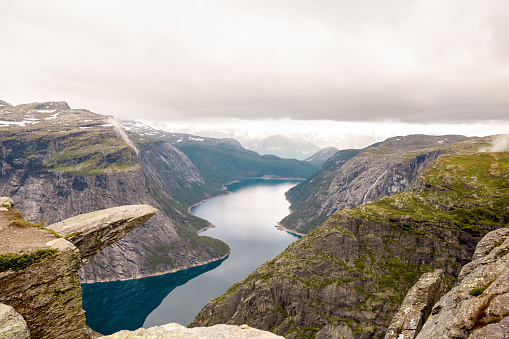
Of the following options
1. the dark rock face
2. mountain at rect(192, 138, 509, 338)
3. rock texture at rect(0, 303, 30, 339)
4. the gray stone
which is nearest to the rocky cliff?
rock texture at rect(0, 303, 30, 339)

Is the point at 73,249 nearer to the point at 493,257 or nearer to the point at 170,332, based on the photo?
the point at 170,332

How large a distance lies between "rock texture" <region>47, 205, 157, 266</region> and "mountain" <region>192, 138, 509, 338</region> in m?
101

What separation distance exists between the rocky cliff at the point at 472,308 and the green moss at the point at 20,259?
34.1 metres

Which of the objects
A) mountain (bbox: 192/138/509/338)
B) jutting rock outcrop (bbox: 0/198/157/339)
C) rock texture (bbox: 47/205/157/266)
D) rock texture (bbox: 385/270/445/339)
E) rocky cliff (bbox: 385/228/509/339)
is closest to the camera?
rocky cliff (bbox: 385/228/509/339)

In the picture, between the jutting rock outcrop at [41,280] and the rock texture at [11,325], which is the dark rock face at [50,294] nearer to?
the jutting rock outcrop at [41,280]

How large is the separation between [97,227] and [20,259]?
41.7 ft

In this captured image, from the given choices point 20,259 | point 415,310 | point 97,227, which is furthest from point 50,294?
point 415,310

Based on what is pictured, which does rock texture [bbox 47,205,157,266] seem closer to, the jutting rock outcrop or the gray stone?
the jutting rock outcrop

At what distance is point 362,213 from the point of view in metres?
150

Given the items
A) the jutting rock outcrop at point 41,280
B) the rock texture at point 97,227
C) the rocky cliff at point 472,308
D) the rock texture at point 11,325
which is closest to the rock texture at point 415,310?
the rocky cliff at point 472,308

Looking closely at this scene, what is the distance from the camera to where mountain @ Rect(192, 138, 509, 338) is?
370ft

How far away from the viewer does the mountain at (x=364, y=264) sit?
370 ft

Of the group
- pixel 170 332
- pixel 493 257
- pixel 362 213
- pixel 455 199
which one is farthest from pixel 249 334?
pixel 455 199

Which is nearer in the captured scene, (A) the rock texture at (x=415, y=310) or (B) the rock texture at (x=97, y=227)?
(A) the rock texture at (x=415, y=310)
